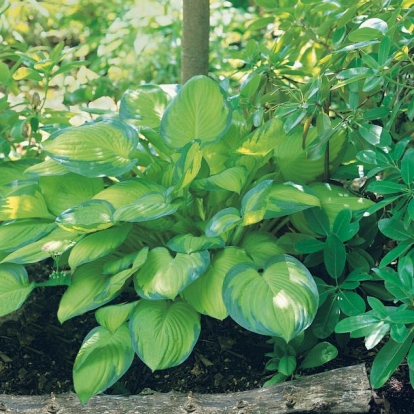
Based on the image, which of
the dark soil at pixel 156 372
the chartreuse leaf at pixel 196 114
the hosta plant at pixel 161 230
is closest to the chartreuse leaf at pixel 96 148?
the hosta plant at pixel 161 230

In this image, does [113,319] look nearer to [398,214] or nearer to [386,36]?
[398,214]

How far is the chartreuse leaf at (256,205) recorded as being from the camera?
164 cm

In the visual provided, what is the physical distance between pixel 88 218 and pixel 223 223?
0.37 m

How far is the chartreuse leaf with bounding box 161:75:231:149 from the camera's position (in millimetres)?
1837

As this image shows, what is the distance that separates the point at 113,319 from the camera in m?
1.73

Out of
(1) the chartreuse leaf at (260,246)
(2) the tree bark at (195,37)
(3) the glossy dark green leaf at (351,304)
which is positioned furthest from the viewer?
(2) the tree bark at (195,37)

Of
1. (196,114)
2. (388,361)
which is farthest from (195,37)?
(388,361)

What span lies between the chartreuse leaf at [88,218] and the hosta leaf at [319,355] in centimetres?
65

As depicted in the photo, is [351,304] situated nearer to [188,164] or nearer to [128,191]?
[188,164]

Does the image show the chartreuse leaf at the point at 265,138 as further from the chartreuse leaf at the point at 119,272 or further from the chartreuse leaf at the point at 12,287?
the chartreuse leaf at the point at 12,287

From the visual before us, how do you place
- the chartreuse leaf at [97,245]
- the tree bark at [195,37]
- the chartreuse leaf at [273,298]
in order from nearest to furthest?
the chartreuse leaf at [273,298] < the chartreuse leaf at [97,245] < the tree bark at [195,37]

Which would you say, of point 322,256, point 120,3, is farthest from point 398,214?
point 120,3

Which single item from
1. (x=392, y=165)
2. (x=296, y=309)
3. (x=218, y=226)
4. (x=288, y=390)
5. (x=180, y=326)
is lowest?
(x=288, y=390)

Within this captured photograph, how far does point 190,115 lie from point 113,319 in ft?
2.02
